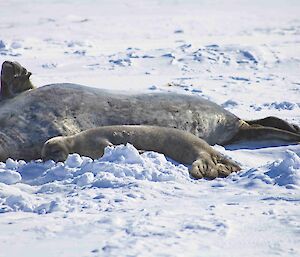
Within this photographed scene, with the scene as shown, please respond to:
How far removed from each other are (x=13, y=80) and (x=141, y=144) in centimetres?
119

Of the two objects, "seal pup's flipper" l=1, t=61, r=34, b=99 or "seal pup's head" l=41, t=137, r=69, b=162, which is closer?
"seal pup's head" l=41, t=137, r=69, b=162

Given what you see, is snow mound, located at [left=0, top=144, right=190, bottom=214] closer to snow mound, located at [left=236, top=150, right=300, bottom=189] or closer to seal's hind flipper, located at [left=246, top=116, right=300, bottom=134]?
snow mound, located at [left=236, top=150, right=300, bottom=189]

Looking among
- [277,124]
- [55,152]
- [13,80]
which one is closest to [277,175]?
[55,152]

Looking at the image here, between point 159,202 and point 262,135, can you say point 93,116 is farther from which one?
point 159,202

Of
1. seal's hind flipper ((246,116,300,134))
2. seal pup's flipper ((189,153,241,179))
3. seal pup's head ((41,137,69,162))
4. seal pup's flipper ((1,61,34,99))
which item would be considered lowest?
seal's hind flipper ((246,116,300,134))

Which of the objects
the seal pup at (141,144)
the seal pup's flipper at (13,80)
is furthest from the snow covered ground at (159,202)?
the seal pup's flipper at (13,80)

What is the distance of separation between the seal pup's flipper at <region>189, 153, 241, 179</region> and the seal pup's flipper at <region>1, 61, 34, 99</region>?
4.97 feet

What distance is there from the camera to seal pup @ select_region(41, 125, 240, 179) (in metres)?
3.69

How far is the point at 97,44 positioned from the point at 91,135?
31.3ft

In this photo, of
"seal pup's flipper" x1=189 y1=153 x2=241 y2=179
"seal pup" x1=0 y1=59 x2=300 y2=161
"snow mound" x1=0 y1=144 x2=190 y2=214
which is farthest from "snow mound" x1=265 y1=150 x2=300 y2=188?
"seal pup" x1=0 y1=59 x2=300 y2=161

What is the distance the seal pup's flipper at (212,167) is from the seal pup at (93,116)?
2.62 ft

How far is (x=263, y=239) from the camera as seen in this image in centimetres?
229

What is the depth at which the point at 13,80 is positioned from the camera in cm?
453

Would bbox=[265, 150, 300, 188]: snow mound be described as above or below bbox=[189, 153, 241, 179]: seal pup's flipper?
above
